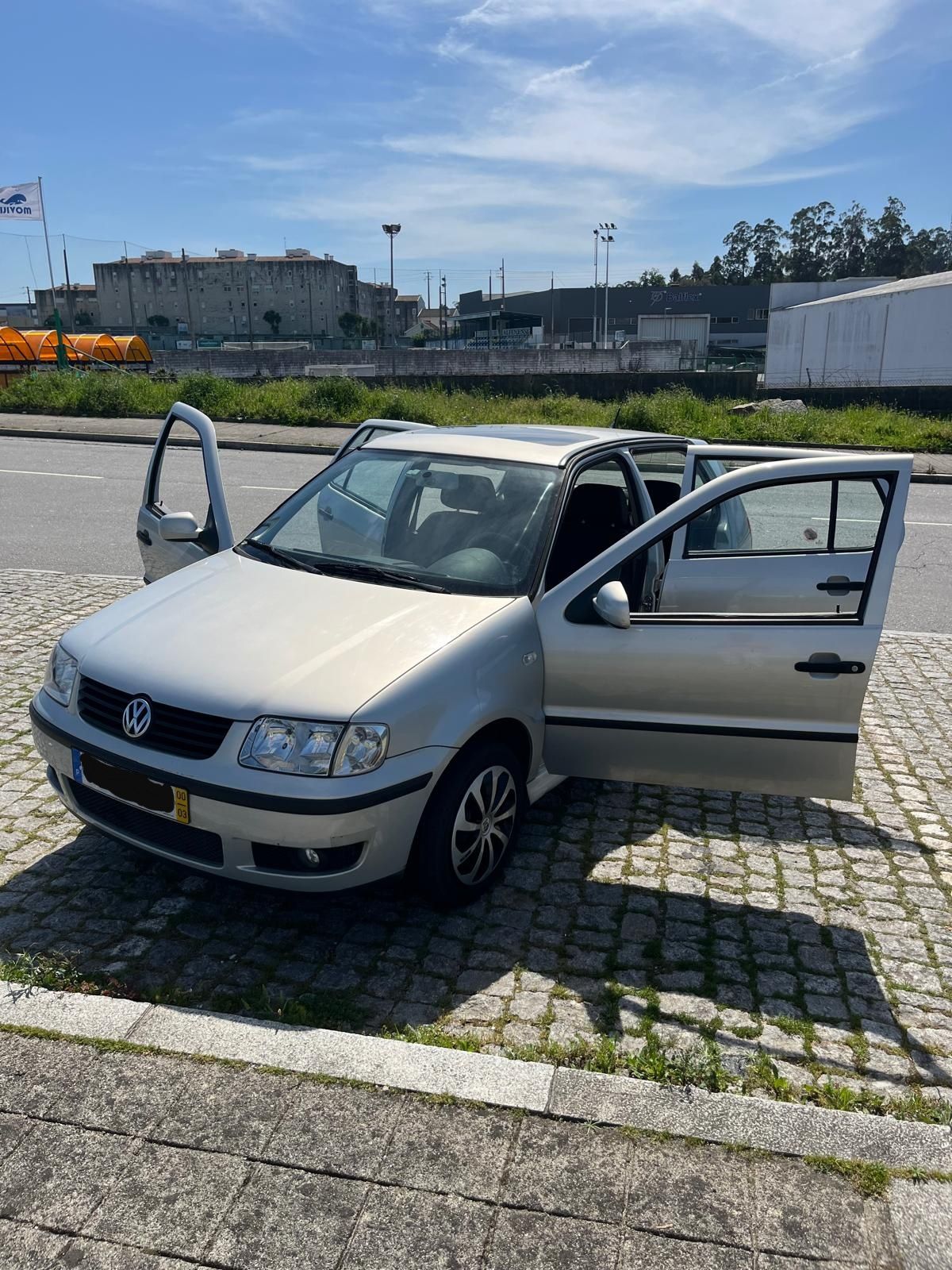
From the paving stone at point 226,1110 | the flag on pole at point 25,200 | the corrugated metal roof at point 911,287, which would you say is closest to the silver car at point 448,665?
the paving stone at point 226,1110

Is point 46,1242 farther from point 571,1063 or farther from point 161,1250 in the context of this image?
point 571,1063

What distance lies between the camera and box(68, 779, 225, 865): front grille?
11.0 feet

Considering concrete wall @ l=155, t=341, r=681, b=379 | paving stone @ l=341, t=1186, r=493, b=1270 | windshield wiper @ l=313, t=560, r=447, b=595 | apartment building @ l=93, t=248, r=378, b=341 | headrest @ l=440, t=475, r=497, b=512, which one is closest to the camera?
paving stone @ l=341, t=1186, r=493, b=1270

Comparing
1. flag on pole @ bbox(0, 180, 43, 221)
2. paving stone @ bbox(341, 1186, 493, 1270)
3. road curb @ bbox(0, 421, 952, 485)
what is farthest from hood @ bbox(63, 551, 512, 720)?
flag on pole @ bbox(0, 180, 43, 221)

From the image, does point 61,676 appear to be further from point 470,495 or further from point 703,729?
point 703,729

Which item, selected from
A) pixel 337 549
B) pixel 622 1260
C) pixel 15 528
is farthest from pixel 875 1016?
pixel 15 528

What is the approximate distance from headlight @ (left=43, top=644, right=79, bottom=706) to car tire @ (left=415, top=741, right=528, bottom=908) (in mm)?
1470

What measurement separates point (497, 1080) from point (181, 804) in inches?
53.8

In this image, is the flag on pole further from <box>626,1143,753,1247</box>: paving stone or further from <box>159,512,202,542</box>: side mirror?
<box>626,1143,753,1247</box>: paving stone

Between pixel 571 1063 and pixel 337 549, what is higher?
pixel 337 549

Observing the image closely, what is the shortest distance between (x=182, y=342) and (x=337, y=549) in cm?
6112

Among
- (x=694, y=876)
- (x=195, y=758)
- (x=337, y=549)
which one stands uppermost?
(x=337, y=549)

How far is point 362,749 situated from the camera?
3264mm

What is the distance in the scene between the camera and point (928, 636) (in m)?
7.57
